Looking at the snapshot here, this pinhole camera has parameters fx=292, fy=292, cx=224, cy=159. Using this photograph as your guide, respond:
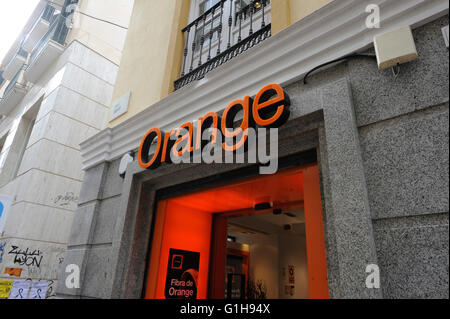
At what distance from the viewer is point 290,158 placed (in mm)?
2803

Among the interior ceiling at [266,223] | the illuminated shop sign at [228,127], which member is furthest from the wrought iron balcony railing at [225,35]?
the interior ceiling at [266,223]

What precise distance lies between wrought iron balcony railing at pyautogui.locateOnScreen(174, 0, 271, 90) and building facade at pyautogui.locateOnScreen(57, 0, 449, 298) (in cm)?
3

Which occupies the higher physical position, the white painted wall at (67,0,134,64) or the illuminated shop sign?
the white painted wall at (67,0,134,64)

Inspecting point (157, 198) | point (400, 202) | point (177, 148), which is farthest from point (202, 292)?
point (400, 202)

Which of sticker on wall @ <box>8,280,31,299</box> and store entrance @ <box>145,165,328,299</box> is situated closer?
store entrance @ <box>145,165,328,299</box>

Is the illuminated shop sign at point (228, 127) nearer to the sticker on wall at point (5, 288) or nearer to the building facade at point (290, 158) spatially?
the building facade at point (290, 158)

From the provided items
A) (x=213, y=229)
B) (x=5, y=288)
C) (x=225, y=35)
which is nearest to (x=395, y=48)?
(x=225, y=35)

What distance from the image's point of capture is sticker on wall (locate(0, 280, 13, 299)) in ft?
16.1

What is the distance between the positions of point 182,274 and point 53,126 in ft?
15.4

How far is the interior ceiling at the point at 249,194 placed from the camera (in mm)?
3318

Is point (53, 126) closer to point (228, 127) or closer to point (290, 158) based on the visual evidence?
point (228, 127)

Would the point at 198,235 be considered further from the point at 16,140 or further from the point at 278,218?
the point at 16,140

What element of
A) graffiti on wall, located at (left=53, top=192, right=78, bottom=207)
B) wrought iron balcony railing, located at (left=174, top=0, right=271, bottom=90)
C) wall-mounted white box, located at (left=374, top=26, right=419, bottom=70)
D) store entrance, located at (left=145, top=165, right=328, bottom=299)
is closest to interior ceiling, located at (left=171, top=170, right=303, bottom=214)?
store entrance, located at (left=145, top=165, right=328, bottom=299)

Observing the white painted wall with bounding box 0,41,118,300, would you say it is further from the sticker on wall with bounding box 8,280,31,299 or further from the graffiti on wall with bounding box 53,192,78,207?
the sticker on wall with bounding box 8,280,31,299
